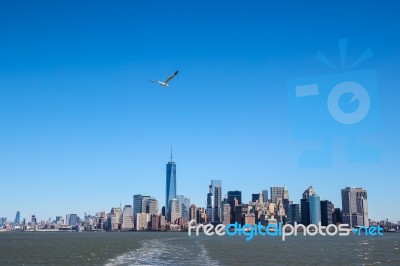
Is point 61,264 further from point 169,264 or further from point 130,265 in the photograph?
point 169,264

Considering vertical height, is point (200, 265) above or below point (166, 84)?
below

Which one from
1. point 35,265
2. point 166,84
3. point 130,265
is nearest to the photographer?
point 166,84

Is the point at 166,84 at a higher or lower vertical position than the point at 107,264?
higher

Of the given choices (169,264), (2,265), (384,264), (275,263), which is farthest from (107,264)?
(384,264)

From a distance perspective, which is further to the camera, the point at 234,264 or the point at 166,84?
the point at 234,264

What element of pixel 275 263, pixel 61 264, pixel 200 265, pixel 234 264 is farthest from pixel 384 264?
pixel 61 264

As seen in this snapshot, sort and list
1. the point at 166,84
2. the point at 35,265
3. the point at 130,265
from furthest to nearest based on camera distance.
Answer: the point at 35,265
the point at 130,265
the point at 166,84

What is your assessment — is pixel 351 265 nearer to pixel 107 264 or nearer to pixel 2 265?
pixel 107 264

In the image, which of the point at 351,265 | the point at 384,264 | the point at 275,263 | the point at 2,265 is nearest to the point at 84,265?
the point at 2,265

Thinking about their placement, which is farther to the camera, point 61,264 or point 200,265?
point 61,264
